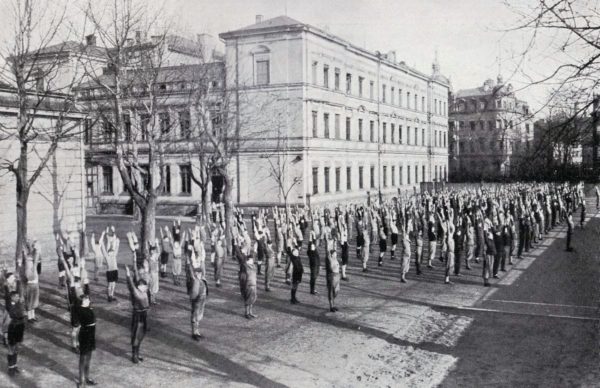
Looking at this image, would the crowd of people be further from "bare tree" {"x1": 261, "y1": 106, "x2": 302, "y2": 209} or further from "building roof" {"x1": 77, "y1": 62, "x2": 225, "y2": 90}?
"bare tree" {"x1": 261, "y1": 106, "x2": 302, "y2": 209}

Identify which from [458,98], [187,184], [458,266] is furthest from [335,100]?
[458,98]

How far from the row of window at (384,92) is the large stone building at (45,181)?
63.8 ft

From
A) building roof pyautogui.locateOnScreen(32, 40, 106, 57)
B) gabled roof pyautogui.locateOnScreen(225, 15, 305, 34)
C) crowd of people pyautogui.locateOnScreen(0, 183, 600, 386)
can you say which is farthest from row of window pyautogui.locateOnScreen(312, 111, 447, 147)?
building roof pyautogui.locateOnScreen(32, 40, 106, 57)

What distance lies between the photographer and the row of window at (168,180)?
4141 centimetres

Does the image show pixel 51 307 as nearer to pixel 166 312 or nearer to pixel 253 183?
pixel 166 312

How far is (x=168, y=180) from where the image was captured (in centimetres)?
4228

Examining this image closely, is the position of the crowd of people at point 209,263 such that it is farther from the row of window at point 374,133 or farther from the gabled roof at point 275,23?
the gabled roof at point 275,23

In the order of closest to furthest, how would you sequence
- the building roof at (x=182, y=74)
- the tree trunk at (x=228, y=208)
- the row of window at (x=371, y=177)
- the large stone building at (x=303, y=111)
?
the building roof at (x=182, y=74) → the tree trunk at (x=228, y=208) → the large stone building at (x=303, y=111) → the row of window at (x=371, y=177)

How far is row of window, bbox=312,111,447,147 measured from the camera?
40.7 m

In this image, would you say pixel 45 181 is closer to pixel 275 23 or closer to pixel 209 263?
pixel 209 263

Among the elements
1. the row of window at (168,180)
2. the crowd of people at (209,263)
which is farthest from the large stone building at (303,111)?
the crowd of people at (209,263)

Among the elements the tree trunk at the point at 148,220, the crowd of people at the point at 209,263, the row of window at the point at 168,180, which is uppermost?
the row of window at the point at 168,180

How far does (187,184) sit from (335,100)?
12.8m

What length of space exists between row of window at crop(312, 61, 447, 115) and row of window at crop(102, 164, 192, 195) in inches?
460
